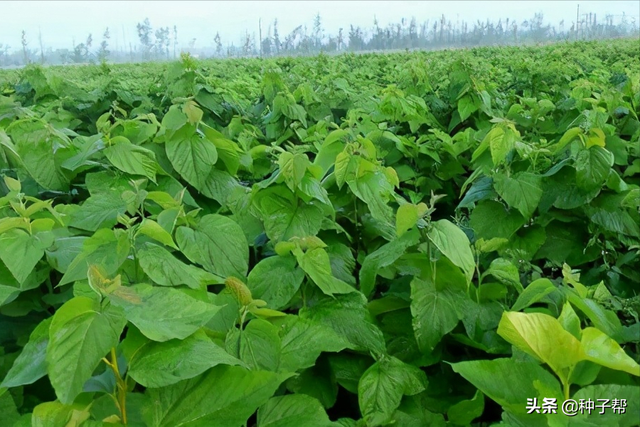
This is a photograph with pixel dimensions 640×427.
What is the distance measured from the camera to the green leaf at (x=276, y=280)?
1149 millimetres

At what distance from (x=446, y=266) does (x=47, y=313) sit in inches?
37.1

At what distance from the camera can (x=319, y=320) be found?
3.72 ft

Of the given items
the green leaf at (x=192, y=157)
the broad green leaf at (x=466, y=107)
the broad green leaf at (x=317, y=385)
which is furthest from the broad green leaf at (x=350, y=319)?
the broad green leaf at (x=466, y=107)

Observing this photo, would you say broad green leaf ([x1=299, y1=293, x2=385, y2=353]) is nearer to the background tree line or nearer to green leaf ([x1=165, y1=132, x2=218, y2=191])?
green leaf ([x1=165, y1=132, x2=218, y2=191])

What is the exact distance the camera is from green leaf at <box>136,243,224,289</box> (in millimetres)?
1018

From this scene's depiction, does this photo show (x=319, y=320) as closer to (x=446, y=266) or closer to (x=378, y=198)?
(x=446, y=266)

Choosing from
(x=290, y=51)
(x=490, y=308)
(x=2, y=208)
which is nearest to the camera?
(x=490, y=308)

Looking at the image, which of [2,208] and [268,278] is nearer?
[268,278]

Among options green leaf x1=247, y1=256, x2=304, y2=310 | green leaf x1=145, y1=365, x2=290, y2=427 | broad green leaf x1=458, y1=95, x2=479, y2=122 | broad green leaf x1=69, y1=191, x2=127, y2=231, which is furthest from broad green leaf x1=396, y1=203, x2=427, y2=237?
broad green leaf x1=458, y1=95, x2=479, y2=122

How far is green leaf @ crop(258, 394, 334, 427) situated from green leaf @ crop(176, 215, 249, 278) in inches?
13.7

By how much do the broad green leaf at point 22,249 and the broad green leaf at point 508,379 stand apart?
0.86 meters

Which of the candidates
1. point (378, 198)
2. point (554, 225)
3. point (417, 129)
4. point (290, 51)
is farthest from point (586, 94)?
point (290, 51)

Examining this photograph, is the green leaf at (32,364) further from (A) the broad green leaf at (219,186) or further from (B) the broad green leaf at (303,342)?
(A) the broad green leaf at (219,186)

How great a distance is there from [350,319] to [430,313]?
0.17 metres
